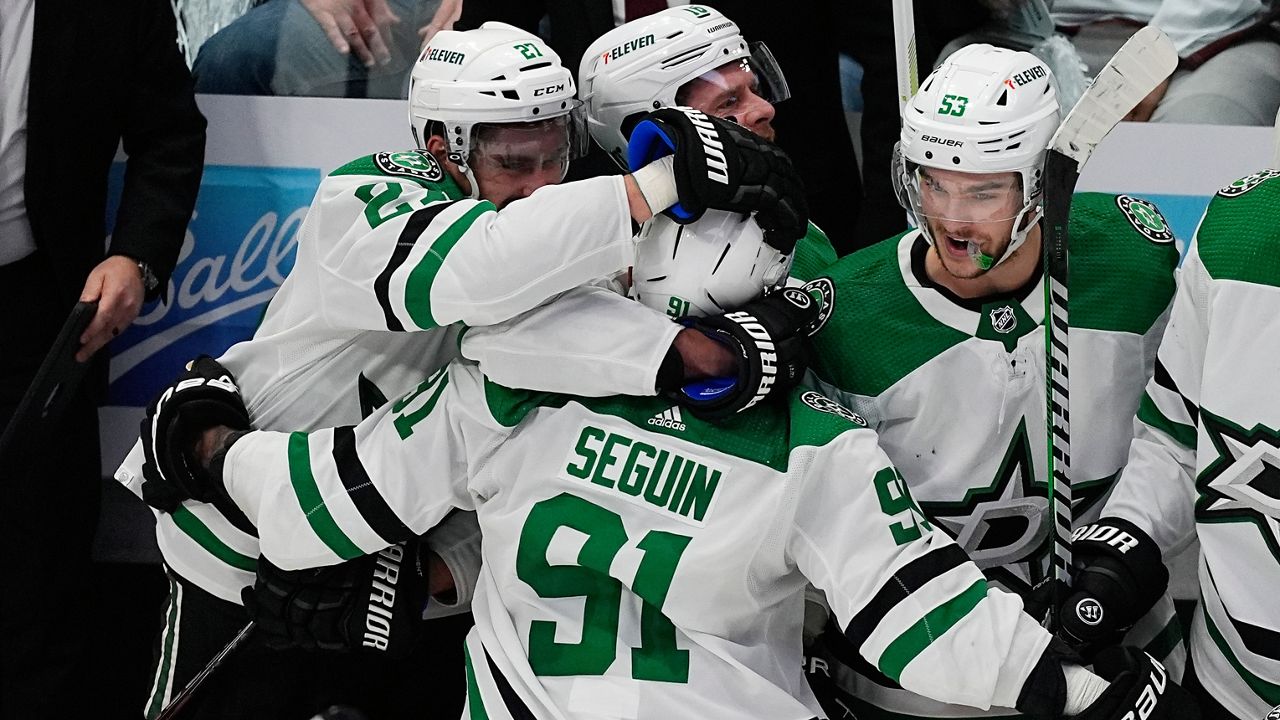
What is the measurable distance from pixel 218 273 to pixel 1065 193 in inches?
82.9

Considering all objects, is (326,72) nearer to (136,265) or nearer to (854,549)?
(136,265)

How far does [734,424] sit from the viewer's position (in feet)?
5.59

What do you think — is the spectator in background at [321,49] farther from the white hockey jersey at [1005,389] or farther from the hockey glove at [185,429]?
the white hockey jersey at [1005,389]

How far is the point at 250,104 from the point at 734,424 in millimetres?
1874

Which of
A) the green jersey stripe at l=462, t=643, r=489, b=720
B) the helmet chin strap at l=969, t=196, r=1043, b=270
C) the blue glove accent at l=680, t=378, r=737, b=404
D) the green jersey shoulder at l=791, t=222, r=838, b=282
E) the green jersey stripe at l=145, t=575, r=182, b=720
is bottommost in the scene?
the green jersey stripe at l=145, t=575, r=182, b=720

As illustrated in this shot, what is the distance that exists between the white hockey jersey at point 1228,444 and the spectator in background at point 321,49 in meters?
1.93

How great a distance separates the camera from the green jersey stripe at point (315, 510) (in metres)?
1.85

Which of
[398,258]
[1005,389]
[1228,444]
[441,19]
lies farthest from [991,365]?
[441,19]

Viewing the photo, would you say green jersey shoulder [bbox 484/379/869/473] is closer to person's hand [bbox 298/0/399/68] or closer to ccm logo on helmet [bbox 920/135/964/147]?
ccm logo on helmet [bbox 920/135/964/147]

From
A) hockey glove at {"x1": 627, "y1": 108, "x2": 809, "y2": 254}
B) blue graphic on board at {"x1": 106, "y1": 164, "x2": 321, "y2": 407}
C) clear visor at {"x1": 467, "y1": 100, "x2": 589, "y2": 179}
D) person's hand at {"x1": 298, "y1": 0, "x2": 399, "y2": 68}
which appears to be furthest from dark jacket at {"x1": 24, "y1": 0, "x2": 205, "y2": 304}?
hockey glove at {"x1": 627, "y1": 108, "x2": 809, "y2": 254}

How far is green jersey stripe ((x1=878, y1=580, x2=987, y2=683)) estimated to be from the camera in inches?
61.5

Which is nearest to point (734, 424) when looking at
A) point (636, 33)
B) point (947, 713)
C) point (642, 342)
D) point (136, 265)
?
point (642, 342)

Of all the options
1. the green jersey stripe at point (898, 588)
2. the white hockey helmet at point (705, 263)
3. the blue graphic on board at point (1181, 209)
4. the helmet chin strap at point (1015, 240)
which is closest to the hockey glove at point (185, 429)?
the white hockey helmet at point (705, 263)

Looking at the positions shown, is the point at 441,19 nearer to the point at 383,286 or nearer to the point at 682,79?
the point at 682,79
